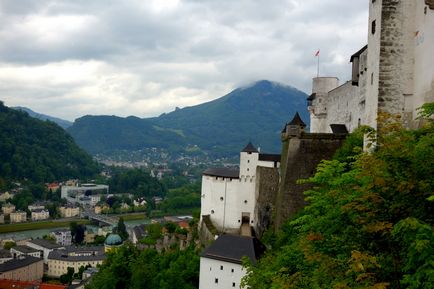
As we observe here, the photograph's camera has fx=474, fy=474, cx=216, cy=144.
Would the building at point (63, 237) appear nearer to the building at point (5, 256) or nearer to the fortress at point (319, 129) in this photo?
the building at point (5, 256)

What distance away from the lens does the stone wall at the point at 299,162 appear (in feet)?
85.3

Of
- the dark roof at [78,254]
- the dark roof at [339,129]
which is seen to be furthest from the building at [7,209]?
the dark roof at [339,129]

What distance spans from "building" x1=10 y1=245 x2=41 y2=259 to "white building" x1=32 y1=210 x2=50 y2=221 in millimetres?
36791

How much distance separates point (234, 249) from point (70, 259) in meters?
51.5

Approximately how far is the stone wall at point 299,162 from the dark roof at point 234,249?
1712 mm

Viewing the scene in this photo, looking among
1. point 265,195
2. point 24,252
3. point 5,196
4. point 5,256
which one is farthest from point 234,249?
point 5,196

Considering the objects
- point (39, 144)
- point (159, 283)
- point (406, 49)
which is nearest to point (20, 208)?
point (39, 144)

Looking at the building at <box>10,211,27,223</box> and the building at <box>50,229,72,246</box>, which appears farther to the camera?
the building at <box>10,211,27,223</box>

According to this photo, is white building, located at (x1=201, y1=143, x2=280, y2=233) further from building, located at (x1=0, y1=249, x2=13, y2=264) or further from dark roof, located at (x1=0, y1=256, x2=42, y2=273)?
building, located at (x1=0, y1=249, x2=13, y2=264)

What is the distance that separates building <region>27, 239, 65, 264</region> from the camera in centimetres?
7746

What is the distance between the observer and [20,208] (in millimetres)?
121250

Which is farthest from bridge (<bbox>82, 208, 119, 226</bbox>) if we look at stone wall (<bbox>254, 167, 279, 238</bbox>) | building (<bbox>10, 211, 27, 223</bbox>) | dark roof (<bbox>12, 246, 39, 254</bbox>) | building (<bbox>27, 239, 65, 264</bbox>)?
stone wall (<bbox>254, 167, 279, 238</bbox>)

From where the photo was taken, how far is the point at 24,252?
76.2m

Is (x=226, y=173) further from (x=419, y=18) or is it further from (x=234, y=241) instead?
(x=419, y=18)
